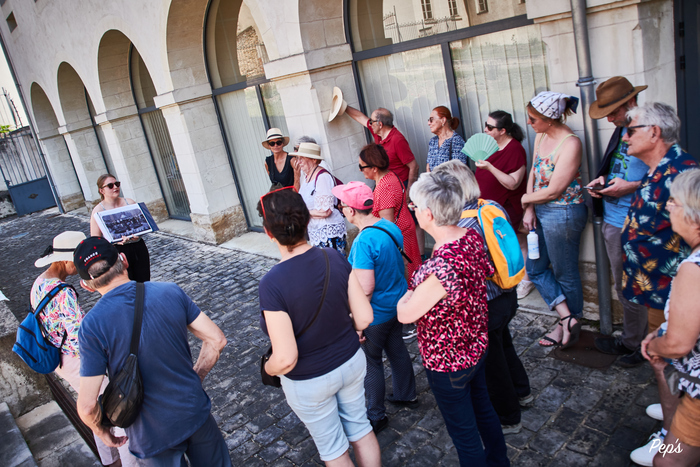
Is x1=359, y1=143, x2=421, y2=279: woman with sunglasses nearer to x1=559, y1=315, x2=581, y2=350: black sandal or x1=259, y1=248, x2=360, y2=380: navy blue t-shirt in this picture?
x1=559, y1=315, x2=581, y2=350: black sandal

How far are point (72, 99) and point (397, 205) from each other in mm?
12779

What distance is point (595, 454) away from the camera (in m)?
2.91

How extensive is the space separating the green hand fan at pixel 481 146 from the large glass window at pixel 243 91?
329cm

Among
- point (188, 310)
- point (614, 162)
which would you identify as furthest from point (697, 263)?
point (188, 310)

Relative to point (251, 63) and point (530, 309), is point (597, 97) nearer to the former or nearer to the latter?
point (530, 309)

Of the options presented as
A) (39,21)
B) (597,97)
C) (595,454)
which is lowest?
(595,454)

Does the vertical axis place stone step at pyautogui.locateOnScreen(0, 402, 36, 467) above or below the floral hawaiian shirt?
below

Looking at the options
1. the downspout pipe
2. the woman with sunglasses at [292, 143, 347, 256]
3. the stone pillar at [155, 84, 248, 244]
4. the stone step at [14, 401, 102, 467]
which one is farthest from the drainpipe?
the downspout pipe

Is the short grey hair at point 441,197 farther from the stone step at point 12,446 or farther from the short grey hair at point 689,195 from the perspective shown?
the stone step at point 12,446

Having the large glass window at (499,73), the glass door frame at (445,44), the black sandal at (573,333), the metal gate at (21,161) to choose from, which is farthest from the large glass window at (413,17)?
the metal gate at (21,161)

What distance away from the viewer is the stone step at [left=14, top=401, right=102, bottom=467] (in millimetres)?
3830

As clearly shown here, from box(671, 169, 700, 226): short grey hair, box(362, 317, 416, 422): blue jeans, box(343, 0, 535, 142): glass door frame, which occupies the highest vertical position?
box(343, 0, 535, 142): glass door frame

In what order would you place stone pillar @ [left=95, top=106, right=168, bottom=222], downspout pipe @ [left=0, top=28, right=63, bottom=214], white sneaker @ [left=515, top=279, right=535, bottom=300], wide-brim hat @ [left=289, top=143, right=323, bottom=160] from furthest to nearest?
1. downspout pipe @ [left=0, top=28, right=63, bottom=214]
2. stone pillar @ [left=95, top=106, right=168, bottom=222]
3. wide-brim hat @ [left=289, top=143, right=323, bottom=160]
4. white sneaker @ [left=515, top=279, right=535, bottom=300]

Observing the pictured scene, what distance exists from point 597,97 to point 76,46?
11.3 meters
